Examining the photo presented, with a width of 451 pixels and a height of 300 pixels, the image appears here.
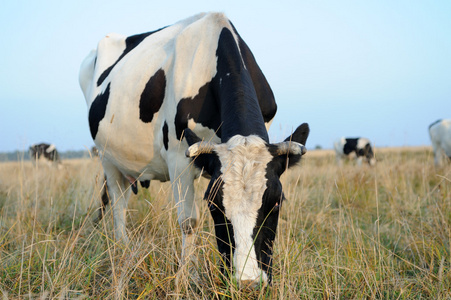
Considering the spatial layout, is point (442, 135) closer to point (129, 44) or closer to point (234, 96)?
point (129, 44)

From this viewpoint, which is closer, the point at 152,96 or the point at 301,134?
the point at 301,134

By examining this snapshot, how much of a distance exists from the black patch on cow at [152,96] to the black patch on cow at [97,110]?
40.2 inches

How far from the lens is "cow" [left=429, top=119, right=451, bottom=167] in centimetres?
1652

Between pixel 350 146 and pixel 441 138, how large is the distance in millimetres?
5401

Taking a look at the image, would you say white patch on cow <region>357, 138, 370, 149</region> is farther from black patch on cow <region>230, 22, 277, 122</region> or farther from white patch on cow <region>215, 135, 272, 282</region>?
white patch on cow <region>215, 135, 272, 282</region>

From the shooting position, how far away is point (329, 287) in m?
2.78

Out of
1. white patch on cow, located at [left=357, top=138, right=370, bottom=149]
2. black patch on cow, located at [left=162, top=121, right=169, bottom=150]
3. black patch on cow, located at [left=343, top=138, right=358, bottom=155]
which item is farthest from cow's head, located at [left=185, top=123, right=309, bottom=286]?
black patch on cow, located at [left=343, top=138, right=358, bottom=155]

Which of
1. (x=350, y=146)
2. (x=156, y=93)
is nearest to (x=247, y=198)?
(x=156, y=93)

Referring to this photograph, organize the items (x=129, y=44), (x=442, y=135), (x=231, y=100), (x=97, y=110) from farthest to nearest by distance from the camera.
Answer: (x=442, y=135)
(x=129, y=44)
(x=97, y=110)
(x=231, y=100)

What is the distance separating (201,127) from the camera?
3.72 m

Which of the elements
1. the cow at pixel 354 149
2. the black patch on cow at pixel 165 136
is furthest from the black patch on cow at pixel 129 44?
the cow at pixel 354 149

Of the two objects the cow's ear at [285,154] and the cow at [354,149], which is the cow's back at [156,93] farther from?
the cow at [354,149]

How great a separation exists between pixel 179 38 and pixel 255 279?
109 inches

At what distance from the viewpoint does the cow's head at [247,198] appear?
7.97 ft
